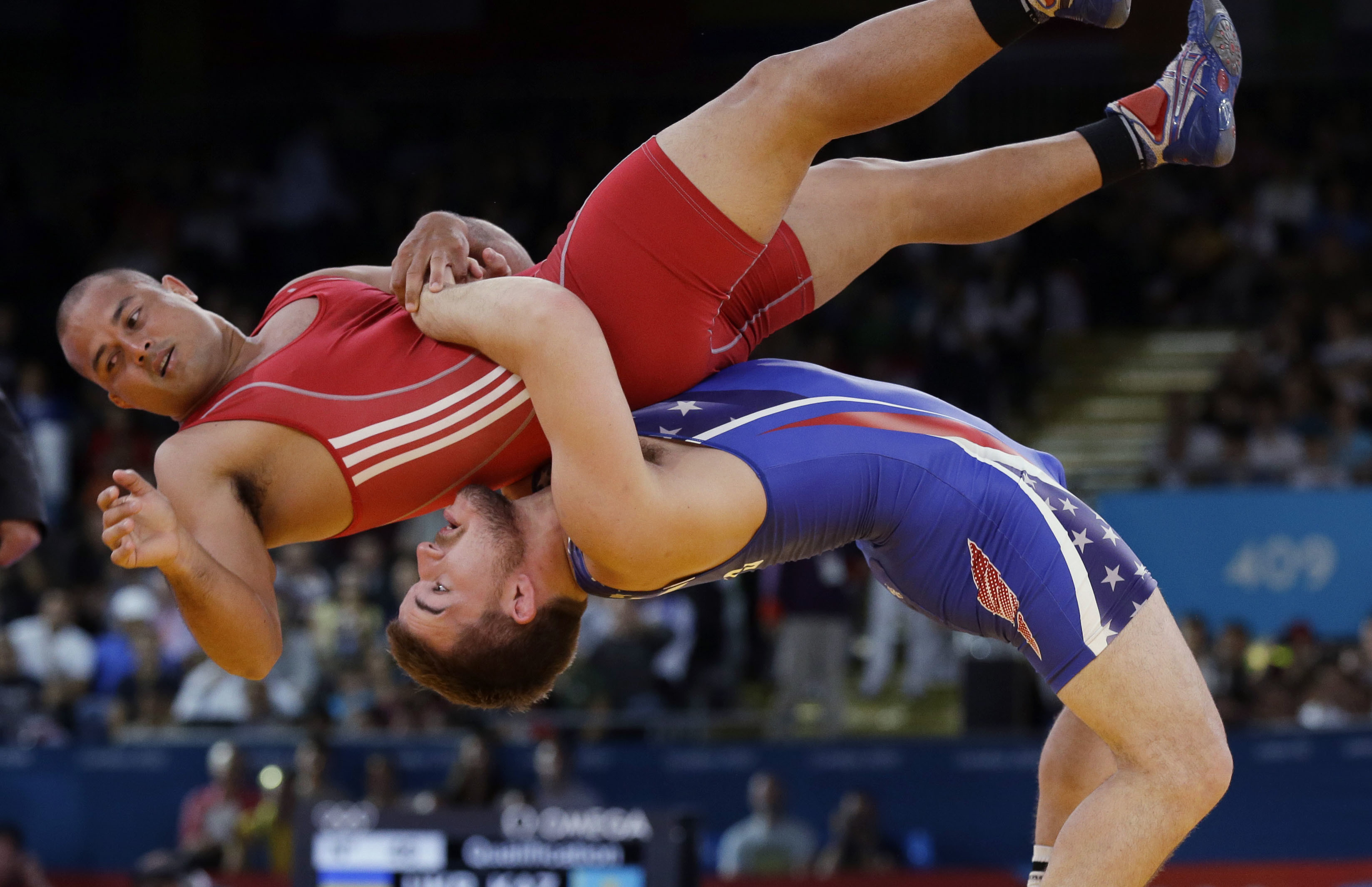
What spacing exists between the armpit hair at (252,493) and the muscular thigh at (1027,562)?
1.21 meters

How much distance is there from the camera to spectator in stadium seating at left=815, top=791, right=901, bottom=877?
730cm

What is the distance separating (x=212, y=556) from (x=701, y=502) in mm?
898

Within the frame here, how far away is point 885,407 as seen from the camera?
299 cm

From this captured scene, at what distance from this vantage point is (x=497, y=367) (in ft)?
9.91

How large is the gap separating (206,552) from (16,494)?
126 cm

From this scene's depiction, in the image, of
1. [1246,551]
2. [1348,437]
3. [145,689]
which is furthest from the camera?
[1348,437]

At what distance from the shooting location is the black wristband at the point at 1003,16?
290cm

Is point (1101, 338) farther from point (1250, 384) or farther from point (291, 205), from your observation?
point (291, 205)

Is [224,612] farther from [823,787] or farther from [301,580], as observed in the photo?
[301,580]

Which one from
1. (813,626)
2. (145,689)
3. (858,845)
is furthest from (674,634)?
(145,689)

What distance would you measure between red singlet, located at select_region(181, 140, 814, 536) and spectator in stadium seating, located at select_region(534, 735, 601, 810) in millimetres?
4288

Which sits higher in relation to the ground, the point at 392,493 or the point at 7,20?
the point at 7,20

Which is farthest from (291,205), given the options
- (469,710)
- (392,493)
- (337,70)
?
(392,493)

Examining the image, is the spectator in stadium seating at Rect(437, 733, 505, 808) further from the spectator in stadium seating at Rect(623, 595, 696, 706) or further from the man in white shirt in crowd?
the man in white shirt in crowd
